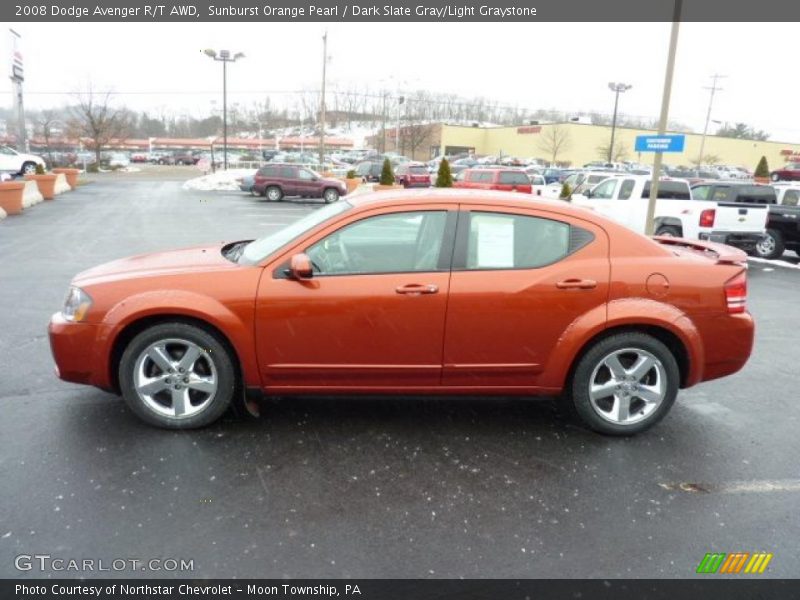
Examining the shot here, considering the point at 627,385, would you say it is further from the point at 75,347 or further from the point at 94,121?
the point at 94,121

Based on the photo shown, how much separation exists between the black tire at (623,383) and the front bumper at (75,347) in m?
3.20

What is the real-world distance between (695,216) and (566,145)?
3022 inches

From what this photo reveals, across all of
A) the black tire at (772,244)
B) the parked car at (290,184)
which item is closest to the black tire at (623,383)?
the black tire at (772,244)

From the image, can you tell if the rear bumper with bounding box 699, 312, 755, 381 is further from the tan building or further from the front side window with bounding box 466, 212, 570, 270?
the tan building

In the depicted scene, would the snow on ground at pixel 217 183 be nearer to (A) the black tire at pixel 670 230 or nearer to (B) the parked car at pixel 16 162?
(B) the parked car at pixel 16 162

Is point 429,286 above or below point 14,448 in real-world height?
above

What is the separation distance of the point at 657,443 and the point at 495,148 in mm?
97066

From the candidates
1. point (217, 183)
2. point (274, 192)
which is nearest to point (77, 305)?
point (274, 192)

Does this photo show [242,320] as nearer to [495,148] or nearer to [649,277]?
[649,277]

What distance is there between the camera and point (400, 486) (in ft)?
11.0

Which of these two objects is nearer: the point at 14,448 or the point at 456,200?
the point at 14,448
